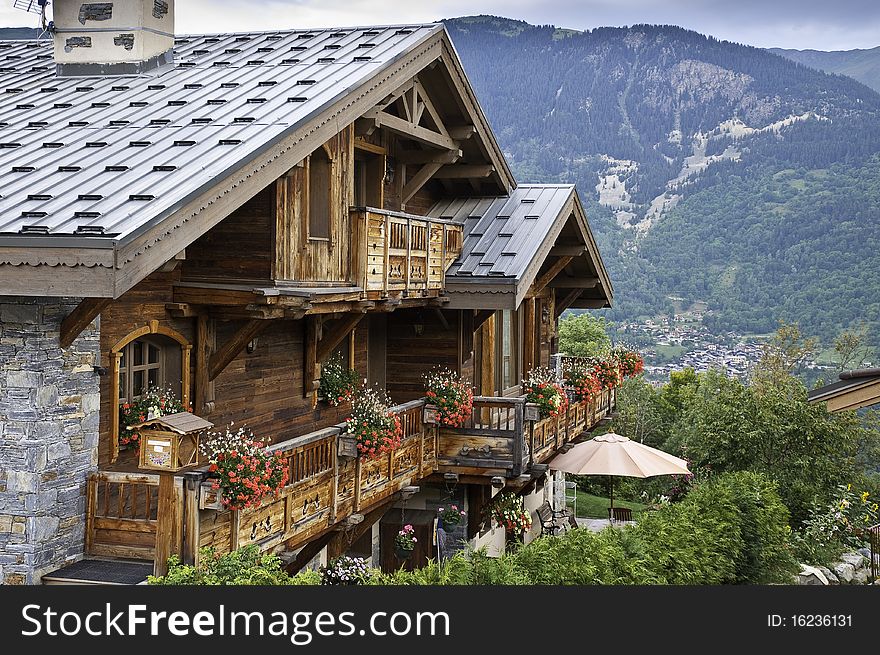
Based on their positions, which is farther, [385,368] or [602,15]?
[602,15]

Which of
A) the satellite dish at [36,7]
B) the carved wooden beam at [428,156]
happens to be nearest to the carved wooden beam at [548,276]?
the carved wooden beam at [428,156]

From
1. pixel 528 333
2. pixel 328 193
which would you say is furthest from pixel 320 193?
pixel 528 333

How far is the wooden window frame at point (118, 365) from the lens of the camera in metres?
10.3

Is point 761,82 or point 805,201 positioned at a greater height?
point 761,82

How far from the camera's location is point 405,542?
15.9m

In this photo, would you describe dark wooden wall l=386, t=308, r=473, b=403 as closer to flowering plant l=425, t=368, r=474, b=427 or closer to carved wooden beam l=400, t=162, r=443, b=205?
carved wooden beam l=400, t=162, r=443, b=205

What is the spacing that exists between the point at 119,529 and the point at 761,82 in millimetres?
116874

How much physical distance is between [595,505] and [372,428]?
22.1m

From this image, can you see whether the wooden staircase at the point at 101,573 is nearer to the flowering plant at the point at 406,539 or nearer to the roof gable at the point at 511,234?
the flowering plant at the point at 406,539

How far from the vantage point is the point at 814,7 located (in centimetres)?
3862

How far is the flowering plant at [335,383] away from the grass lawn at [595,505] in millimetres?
17202

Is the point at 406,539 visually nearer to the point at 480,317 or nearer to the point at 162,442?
the point at 480,317

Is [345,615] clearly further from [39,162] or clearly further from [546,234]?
[546,234]

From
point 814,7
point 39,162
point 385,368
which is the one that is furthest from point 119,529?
point 814,7
